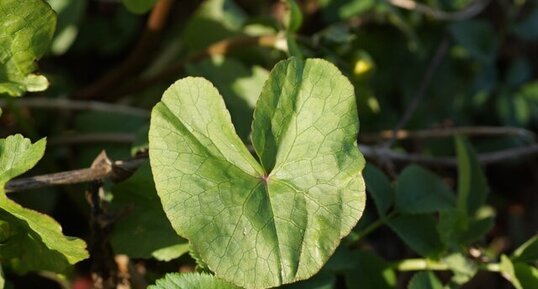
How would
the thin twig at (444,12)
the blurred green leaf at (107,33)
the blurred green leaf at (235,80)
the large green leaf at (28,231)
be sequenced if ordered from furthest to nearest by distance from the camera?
the blurred green leaf at (107,33)
the thin twig at (444,12)
the blurred green leaf at (235,80)
the large green leaf at (28,231)

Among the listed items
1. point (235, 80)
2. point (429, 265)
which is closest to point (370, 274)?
point (429, 265)

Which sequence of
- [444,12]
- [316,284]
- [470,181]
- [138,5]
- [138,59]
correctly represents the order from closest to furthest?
[316,284] → [138,5] → [470,181] → [138,59] → [444,12]

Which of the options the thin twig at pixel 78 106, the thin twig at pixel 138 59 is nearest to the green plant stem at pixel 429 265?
the thin twig at pixel 78 106

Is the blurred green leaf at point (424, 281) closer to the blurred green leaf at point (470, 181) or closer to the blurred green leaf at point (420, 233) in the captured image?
the blurred green leaf at point (420, 233)

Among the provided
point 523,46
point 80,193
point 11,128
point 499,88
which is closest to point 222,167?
point 80,193

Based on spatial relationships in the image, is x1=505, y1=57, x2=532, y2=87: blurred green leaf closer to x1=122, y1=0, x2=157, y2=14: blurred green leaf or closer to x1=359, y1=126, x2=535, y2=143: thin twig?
x1=359, y1=126, x2=535, y2=143: thin twig

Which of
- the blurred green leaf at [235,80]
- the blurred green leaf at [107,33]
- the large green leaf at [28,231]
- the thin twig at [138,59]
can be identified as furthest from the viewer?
the blurred green leaf at [107,33]

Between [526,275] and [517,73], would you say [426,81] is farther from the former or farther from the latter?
[526,275]
